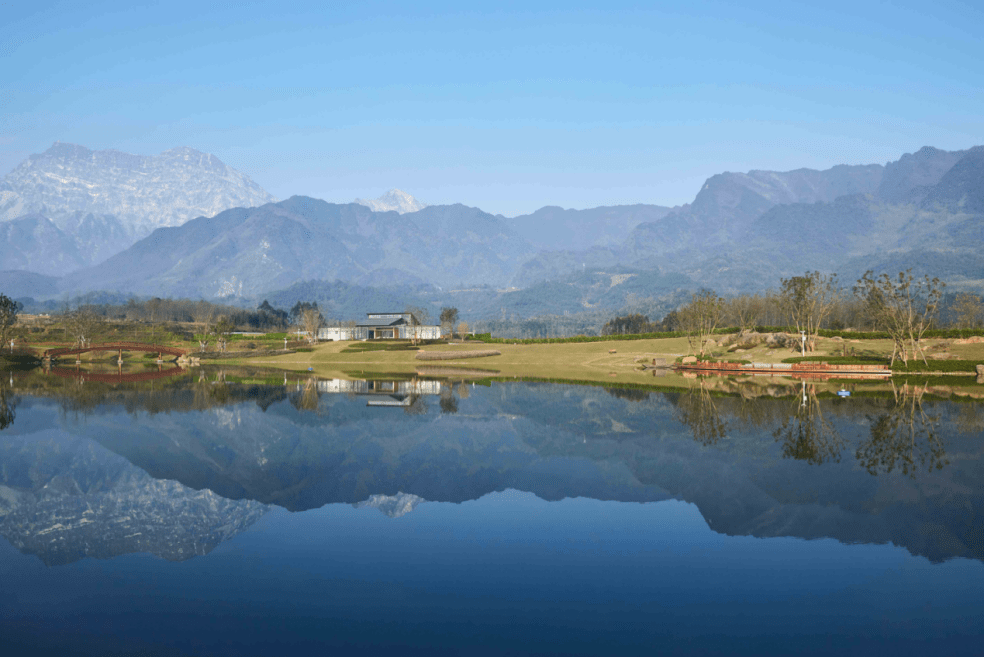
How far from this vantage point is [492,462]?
27.3 metres

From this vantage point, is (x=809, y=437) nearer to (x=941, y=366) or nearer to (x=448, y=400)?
(x=448, y=400)

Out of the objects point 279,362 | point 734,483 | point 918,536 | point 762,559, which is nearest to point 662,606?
point 762,559

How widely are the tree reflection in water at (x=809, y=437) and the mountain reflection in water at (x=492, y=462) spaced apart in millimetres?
155

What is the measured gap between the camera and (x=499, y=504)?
21.1 metres

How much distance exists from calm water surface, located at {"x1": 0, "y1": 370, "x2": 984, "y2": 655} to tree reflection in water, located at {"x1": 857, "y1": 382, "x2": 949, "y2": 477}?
185 mm

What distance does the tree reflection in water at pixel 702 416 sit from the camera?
31.1 m

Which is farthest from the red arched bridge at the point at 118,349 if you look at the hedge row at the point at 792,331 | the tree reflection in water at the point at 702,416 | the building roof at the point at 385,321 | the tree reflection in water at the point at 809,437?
the tree reflection in water at the point at 809,437

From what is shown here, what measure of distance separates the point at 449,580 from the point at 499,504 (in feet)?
21.7

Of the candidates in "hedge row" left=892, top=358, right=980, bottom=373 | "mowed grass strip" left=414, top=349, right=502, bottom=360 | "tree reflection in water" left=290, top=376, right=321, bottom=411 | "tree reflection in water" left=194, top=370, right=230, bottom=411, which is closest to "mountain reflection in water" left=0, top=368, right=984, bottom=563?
"tree reflection in water" left=290, top=376, right=321, bottom=411

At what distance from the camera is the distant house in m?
163

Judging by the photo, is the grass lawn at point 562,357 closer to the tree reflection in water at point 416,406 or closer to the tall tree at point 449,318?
the tree reflection in water at point 416,406

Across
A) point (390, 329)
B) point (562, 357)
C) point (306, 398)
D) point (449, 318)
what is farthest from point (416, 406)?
point (390, 329)

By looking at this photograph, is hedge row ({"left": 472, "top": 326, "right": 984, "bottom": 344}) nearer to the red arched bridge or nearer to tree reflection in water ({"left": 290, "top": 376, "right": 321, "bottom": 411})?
tree reflection in water ({"left": 290, "top": 376, "right": 321, "bottom": 411})

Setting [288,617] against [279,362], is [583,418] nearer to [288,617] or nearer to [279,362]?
[288,617]
